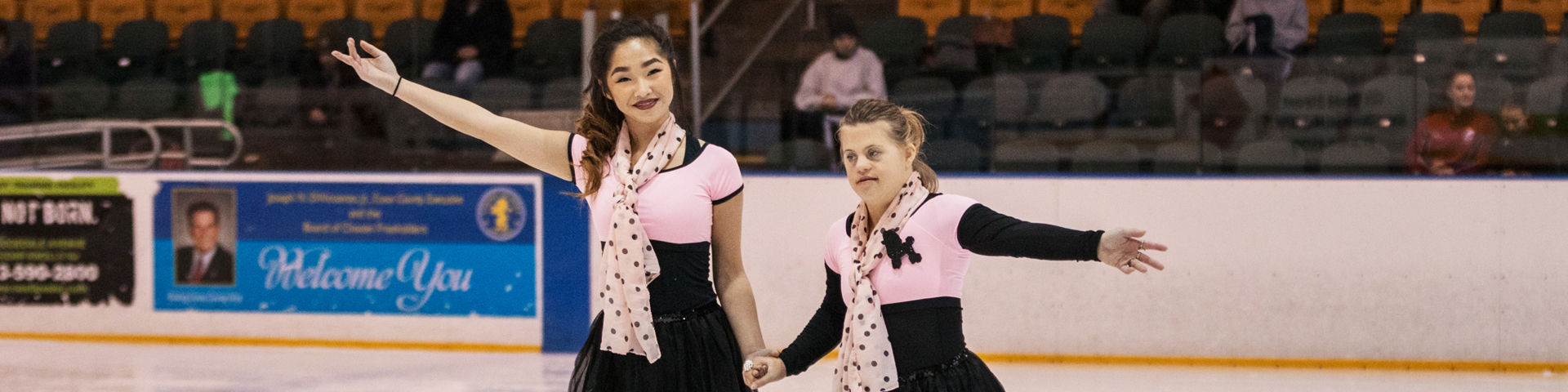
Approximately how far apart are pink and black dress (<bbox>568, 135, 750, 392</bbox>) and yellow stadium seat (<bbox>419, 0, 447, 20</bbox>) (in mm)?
4152

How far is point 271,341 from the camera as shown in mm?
6066

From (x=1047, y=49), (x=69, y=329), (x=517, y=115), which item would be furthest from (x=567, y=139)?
(x=69, y=329)

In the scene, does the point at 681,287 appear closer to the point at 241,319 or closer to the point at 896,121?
the point at 896,121

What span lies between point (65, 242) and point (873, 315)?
5572 mm

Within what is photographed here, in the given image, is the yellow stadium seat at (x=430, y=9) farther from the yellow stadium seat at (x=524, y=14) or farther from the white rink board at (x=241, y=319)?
the white rink board at (x=241, y=319)

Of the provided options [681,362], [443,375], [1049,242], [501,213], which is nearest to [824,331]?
[681,362]

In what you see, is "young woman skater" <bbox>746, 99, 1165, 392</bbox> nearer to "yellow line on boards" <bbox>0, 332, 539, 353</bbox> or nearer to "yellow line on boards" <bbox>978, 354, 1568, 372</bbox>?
"yellow line on boards" <bbox>978, 354, 1568, 372</bbox>

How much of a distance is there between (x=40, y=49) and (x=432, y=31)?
218 cm

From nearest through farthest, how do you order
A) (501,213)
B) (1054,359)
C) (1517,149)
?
(1517,149)
(1054,359)
(501,213)

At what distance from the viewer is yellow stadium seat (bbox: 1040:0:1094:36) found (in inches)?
236

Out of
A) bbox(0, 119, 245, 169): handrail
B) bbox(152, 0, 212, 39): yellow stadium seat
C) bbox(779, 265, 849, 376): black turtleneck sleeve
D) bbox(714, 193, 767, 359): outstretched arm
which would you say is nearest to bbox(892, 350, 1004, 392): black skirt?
bbox(779, 265, 849, 376): black turtleneck sleeve

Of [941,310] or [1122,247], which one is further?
[941,310]

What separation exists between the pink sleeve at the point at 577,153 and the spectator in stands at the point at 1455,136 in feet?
14.6

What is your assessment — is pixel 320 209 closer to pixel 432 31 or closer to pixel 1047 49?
pixel 432 31
